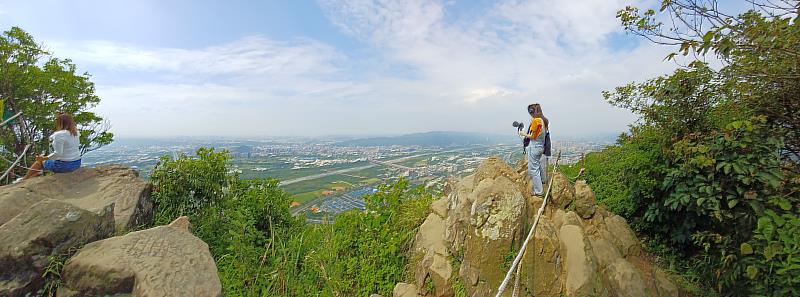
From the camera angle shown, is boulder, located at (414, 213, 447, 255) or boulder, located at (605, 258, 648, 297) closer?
boulder, located at (605, 258, 648, 297)

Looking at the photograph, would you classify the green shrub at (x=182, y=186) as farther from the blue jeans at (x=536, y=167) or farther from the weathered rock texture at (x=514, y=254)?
the blue jeans at (x=536, y=167)

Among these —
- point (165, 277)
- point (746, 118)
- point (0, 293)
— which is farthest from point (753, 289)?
point (0, 293)

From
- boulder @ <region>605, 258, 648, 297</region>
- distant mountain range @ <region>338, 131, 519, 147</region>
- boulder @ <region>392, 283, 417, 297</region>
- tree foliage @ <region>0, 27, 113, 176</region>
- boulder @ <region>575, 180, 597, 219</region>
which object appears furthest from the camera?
distant mountain range @ <region>338, 131, 519, 147</region>

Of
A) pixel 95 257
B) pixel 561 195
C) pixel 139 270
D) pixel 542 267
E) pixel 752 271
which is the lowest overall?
pixel 542 267

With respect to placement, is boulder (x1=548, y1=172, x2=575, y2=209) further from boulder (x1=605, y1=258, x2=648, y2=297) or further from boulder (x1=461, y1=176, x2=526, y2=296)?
boulder (x1=461, y1=176, x2=526, y2=296)

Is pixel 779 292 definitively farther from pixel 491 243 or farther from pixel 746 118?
pixel 491 243

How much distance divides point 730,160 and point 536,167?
268cm

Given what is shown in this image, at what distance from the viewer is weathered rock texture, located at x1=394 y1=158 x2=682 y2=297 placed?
3.99 metres

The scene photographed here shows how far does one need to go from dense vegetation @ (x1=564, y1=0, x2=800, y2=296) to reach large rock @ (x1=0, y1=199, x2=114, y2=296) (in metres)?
7.33

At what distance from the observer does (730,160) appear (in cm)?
444

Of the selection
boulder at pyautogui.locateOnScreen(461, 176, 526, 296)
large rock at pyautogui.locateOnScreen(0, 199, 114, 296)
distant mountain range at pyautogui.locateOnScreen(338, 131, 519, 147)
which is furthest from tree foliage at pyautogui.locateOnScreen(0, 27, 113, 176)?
distant mountain range at pyautogui.locateOnScreen(338, 131, 519, 147)

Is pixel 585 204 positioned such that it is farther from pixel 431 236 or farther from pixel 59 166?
pixel 59 166

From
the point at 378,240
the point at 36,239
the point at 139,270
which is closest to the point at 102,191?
the point at 36,239

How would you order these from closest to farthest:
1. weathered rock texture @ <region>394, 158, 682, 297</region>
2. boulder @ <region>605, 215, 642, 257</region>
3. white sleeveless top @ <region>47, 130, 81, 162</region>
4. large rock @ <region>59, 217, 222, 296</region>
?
1. large rock @ <region>59, 217, 222, 296</region>
2. weathered rock texture @ <region>394, 158, 682, 297</region>
3. boulder @ <region>605, 215, 642, 257</region>
4. white sleeveless top @ <region>47, 130, 81, 162</region>
